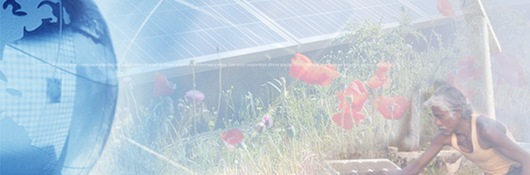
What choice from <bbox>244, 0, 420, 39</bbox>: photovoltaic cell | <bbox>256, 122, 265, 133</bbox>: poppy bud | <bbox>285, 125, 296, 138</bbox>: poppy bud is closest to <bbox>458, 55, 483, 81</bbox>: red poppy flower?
<bbox>244, 0, 420, 39</bbox>: photovoltaic cell

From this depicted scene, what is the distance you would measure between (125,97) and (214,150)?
1.90 feet

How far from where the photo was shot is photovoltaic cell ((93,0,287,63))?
197cm

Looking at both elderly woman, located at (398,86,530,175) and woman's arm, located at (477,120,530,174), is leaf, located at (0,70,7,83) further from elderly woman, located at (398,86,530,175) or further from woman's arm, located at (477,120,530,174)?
woman's arm, located at (477,120,530,174)

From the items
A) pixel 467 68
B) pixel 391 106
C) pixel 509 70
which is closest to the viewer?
pixel 391 106

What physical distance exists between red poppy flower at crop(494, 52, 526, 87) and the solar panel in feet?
3.24

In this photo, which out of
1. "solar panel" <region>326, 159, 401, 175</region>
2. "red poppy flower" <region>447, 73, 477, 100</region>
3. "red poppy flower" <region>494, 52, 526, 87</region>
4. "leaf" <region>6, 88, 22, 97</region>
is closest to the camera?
"leaf" <region>6, 88, 22, 97</region>

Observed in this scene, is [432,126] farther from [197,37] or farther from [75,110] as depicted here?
[75,110]

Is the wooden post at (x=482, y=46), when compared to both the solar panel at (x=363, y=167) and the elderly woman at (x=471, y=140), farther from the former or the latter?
the solar panel at (x=363, y=167)

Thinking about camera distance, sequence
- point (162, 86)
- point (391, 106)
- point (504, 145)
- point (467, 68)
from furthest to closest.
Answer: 1. point (467, 68)
2. point (391, 106)
3. point (162, 86)
4. point (504, 145)

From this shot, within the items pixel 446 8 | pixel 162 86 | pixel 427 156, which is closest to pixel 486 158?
pixel 427 156

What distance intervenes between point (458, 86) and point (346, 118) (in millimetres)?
730

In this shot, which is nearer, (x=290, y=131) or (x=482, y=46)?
(x=290, y=131)

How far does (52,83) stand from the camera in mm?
1918

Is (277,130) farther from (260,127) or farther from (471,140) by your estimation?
(471,140)
